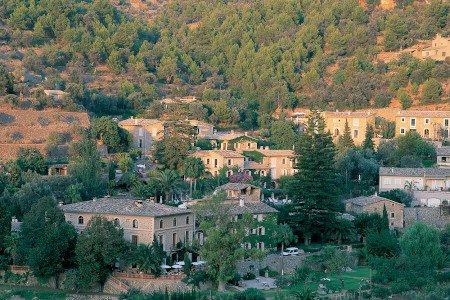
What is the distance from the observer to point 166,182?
4853 cm

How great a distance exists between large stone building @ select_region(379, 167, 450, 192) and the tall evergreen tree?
5.49 meters

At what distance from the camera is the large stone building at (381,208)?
162 feet

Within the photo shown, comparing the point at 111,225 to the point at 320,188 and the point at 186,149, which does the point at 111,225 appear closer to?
the point at 320,188

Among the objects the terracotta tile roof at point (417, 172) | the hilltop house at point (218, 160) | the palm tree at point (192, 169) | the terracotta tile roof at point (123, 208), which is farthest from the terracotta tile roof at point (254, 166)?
the terracotta tile roof at point (123, 208)

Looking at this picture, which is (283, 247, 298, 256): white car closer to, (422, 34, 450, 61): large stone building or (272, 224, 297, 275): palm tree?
(272, 224, 297, 275): palm tree

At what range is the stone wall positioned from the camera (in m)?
49.9

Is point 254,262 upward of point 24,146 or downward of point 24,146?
downward

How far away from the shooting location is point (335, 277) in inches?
1608

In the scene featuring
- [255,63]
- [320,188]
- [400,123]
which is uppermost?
[255,63]

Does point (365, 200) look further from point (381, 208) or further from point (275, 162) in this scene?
point (275, 162)

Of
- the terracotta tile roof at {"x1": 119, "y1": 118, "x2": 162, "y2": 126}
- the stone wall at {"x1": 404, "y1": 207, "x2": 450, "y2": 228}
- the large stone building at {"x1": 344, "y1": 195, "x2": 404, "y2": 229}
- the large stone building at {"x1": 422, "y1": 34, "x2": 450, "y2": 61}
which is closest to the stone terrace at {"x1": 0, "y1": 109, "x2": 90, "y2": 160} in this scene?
the terracotta tile roof at {"x1": 119, "y1": 118, "x2": 162, "y2": 126}

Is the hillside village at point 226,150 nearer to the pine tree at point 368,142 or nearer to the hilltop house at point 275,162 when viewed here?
the hilltop house at point 275,162

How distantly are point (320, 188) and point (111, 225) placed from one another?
37.8ft

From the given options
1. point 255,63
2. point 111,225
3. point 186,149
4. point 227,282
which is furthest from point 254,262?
point 255,63
